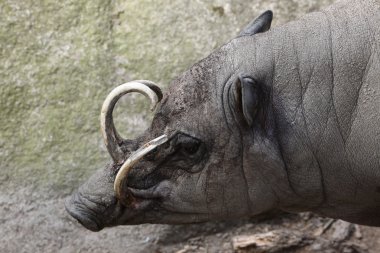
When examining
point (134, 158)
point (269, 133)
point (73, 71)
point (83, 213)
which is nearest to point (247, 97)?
point (269, 133)

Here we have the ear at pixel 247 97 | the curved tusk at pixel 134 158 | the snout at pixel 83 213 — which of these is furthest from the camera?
the snout at pixel 83 213

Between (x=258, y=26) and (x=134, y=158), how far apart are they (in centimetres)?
79

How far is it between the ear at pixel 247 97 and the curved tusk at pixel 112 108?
14.0 inches

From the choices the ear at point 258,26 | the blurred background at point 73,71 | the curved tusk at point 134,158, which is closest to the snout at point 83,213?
the curved tusk at point 134,158

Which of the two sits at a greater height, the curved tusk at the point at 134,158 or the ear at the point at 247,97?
the ear at the point at 247,97

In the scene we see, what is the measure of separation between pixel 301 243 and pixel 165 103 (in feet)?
4.58

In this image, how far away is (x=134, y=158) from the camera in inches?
135

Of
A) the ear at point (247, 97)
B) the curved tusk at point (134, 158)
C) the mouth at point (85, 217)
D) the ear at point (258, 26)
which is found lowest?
the mouth at point (85, 217)

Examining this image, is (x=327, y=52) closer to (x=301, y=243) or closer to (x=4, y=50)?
(x=301, y=243)

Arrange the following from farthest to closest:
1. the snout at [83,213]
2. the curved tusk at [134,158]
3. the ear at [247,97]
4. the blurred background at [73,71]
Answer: the blurred background at [73,71] < the snout at [83,213] < the curved tusk at [134,158] < the ear at [247,97]

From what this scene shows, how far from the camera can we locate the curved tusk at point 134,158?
344cm

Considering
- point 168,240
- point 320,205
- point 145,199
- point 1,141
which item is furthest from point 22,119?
point 320,205

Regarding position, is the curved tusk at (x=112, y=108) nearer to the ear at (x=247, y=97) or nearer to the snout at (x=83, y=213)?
the snout at (x=83, y=213)

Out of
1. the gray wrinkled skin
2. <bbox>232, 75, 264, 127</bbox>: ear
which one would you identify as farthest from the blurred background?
<bbox>232, 75, 264, 127</bbox>: ear
